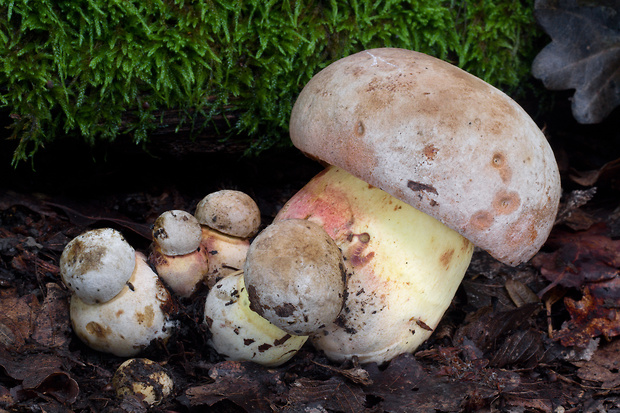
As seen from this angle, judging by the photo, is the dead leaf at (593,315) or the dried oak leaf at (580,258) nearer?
the dead leaf at (593,315)

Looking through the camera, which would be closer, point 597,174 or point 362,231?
point 362,231

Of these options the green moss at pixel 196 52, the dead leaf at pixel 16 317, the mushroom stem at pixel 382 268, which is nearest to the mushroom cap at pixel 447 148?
the mushroom stem at pixel 382 268

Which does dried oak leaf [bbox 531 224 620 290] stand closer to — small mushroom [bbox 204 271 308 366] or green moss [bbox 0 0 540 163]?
green moss [bbox 0 0 540 163]

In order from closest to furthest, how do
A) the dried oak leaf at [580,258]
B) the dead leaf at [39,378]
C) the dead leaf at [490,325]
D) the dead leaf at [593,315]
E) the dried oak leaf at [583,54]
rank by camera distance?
the dead leaf at [39,378] → the dead leaf at [490,325] → the dead leaf at [593,315] → the dried oak leaf at [580,258] → the dried oak leaf at [583,54]

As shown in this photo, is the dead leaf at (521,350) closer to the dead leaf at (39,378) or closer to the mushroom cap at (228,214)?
the mushroom cap at (228,214)

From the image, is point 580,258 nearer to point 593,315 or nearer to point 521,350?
point 593,315

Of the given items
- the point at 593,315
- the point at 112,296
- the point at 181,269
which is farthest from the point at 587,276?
the point at 112,296

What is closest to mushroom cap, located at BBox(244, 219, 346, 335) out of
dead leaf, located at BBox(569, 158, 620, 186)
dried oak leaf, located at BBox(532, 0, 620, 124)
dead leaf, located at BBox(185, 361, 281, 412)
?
dead leaf, located at BBox(185, 361, 281, 412)
